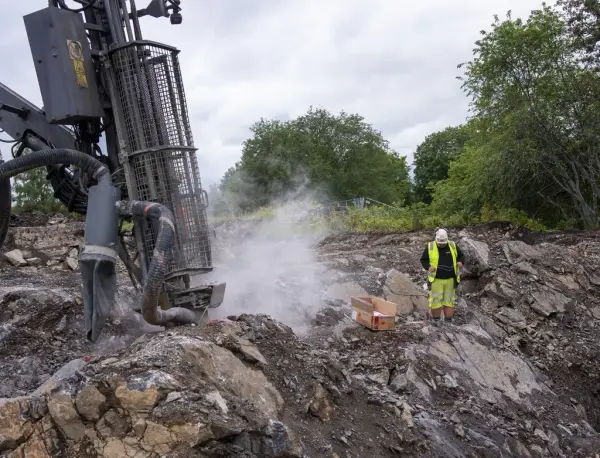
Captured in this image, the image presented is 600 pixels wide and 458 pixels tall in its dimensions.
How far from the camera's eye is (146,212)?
14.1 feet

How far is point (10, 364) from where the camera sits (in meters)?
4.94

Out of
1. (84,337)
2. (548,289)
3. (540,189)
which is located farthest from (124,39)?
(540,189)

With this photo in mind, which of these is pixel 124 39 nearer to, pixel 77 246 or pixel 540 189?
pixel 77 246

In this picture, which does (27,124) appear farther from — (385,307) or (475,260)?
(475,260)

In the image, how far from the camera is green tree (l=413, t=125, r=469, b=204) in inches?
1746

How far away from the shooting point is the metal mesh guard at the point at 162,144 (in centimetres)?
Answer: 463

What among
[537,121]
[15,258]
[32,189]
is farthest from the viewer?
[32,189]

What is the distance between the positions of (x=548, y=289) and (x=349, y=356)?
14.7 feet

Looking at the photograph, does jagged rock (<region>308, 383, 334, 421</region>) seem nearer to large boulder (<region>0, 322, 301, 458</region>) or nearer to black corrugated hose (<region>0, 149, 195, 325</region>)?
large boulder (<region>0, 322, 301, 458</region>)

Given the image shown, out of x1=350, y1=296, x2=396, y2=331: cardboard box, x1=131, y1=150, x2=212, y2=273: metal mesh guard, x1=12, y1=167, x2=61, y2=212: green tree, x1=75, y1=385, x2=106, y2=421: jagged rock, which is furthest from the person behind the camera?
x1=12, y1=167, x2=61, y2=212: green tree

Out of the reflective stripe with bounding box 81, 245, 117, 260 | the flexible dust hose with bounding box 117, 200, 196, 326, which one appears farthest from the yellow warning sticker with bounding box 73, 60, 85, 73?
the reflective stripe with bounding box 81, 245, 117, 260

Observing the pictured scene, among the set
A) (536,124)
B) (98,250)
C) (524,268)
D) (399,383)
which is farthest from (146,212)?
(536,124)

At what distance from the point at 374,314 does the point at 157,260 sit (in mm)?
3051

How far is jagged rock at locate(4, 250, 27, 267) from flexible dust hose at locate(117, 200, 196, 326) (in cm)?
561
